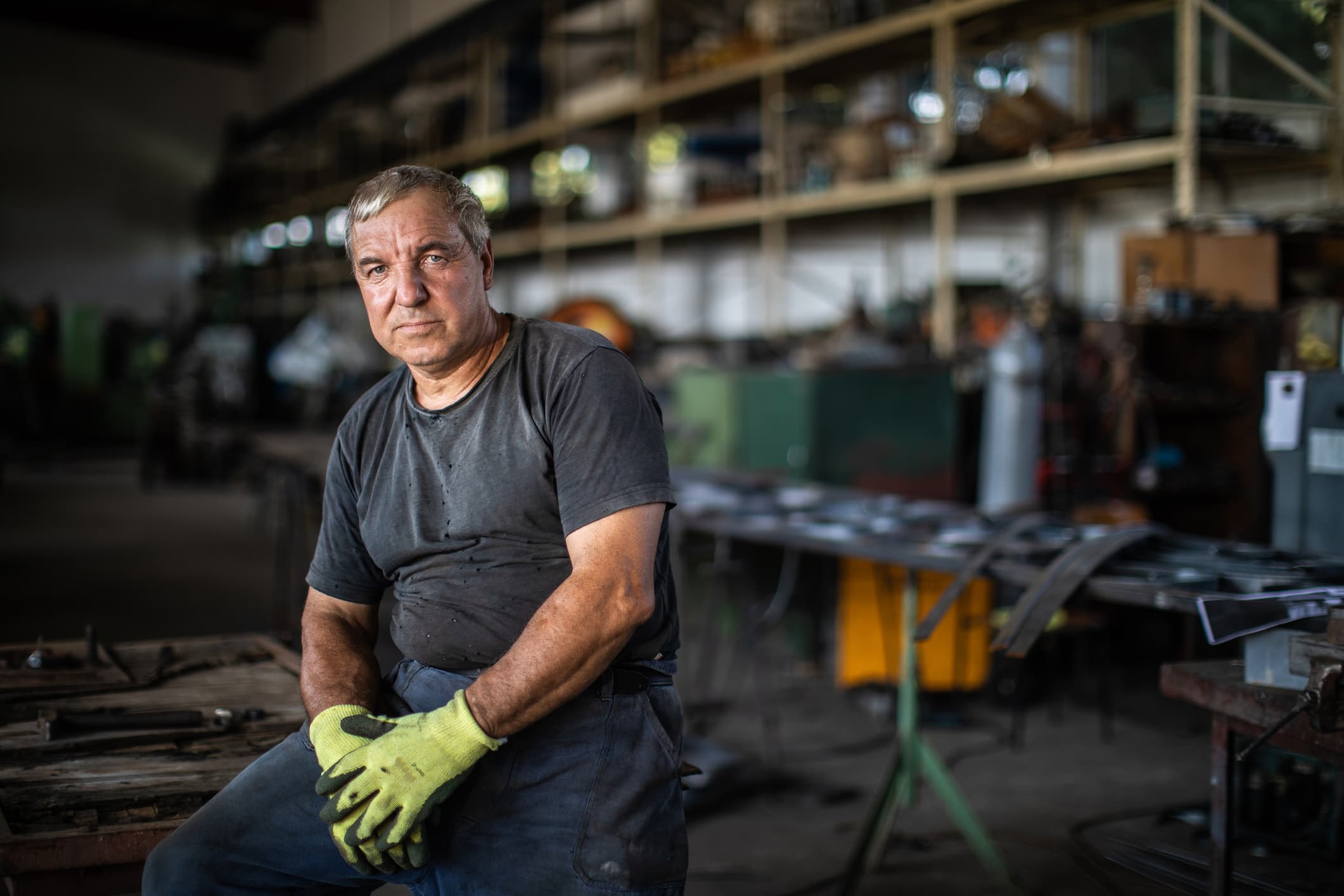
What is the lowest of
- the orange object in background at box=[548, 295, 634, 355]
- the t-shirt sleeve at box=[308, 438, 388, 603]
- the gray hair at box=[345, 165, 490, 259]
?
the t-shirt sleeve at box=[308, 438, 388, 603]

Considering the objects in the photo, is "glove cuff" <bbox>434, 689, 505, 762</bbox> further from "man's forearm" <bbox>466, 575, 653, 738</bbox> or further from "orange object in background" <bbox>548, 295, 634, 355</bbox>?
"orange object in background" <bbox>548, 295, 634, 355</bbox>

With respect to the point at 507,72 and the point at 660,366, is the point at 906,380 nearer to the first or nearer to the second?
the point at 660,366

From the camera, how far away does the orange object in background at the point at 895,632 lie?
478 centimetres

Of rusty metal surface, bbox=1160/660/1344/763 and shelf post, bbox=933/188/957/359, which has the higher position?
shelf post, bbox=933/188/957/359

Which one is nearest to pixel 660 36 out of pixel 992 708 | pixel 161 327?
pixel 992 708

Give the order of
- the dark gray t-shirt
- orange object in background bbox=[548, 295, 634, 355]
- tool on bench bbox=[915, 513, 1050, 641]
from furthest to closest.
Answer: orange object in background bbox=[548, 295, 634, 355], tool on bench bbox=[915, 513, 1050, 641], the dark gray t-shirt

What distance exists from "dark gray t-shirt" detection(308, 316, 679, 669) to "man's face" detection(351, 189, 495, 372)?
0.08 metres

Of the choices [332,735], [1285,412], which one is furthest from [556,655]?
[1285,412]

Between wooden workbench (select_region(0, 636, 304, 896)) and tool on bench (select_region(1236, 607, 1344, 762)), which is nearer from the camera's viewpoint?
wooden workbench (select_region(0, 636, 304, 896))

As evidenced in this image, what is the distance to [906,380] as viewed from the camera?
17.9 ft

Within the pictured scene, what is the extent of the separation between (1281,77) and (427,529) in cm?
512

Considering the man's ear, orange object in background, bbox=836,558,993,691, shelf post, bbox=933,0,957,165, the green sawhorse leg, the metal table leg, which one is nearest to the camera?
the man's ear

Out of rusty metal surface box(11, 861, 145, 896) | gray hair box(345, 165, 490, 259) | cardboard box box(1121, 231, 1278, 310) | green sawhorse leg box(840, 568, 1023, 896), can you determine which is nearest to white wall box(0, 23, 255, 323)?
A: cardboard box box(1121, 231, 1278, 310)

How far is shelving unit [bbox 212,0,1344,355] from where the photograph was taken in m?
5.27
